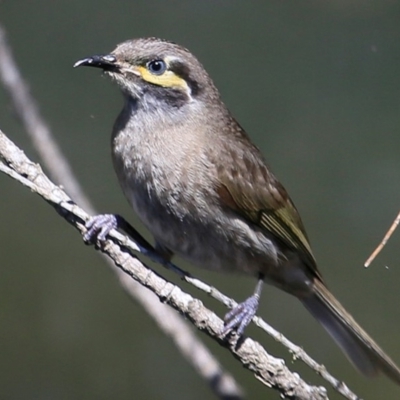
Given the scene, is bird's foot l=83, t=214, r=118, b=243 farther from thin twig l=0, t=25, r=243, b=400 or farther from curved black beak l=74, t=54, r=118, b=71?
curved black beak l=74, t=54, r=118, b=71

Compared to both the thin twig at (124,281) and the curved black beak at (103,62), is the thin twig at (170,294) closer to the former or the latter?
the thin twig at (124,281)

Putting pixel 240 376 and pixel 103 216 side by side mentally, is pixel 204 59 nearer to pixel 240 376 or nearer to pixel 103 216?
pixel 240 376

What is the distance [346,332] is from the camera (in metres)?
5.87

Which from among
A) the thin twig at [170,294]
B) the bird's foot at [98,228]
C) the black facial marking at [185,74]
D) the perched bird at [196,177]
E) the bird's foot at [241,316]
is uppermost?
the black facial marking at [185,74]

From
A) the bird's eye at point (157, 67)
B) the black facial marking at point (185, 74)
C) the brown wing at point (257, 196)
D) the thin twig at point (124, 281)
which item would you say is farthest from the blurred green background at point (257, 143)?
the thin twig at point (124, 281)

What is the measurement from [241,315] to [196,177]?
→ 2.19ft

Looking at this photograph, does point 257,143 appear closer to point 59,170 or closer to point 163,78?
point 163,78

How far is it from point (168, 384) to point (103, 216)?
3.61 metres

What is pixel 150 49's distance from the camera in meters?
5.26

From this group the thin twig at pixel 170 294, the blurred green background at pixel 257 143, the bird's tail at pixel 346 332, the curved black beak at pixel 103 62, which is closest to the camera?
the thin twig at pixel 170 294

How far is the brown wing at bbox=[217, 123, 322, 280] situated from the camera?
17.9 ft

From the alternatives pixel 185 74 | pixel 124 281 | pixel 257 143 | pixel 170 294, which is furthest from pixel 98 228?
pixel 257 143

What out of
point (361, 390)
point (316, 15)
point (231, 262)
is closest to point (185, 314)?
point (231, 262)

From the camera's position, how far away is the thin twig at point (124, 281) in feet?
15.1
